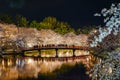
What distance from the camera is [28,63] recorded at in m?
82.5

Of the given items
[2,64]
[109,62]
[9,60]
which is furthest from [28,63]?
[109,62]

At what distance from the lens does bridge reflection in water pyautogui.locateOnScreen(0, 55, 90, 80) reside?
61.8 m

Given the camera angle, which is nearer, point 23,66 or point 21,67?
point 21,67

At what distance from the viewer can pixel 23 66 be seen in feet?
248

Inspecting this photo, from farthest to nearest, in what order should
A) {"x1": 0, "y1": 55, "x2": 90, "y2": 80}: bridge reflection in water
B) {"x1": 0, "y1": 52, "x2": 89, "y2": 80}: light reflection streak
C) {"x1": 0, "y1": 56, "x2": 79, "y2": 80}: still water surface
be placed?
{"x1": 0, "y1": 55, "x2": 90, "y2": 80}: bridge reflection in water < {"x1": 0, "y1": 52, "x2": 89, "y2": 80}: light reflection streak < {"x1": 0, "y1": 56, "x2": 79, "y2": 80}: still water surface

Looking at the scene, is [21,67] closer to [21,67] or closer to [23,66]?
[21,67]

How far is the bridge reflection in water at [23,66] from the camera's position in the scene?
61753 millimetres

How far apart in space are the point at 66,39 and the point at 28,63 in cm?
2065

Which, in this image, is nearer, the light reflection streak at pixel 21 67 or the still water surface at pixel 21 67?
the still water surface at pixel 21 67

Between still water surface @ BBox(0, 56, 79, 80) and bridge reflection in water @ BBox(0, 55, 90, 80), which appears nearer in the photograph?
still water surface @ BBox(0, 56, 79, 80)

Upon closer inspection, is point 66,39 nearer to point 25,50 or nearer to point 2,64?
point 25,50

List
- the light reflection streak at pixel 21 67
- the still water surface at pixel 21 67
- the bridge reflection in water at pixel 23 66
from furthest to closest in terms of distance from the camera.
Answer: the bridge reflection in water at pixel 23 66 → the light reflection streak at pixel 21 67 → the still water surface at pixel 21 67

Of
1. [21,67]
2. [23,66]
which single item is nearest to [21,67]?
[21,67]

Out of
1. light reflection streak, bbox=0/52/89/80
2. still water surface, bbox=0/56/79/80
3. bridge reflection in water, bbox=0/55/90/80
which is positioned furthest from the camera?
bridge reflection in water, bbox=0/55/90/80
